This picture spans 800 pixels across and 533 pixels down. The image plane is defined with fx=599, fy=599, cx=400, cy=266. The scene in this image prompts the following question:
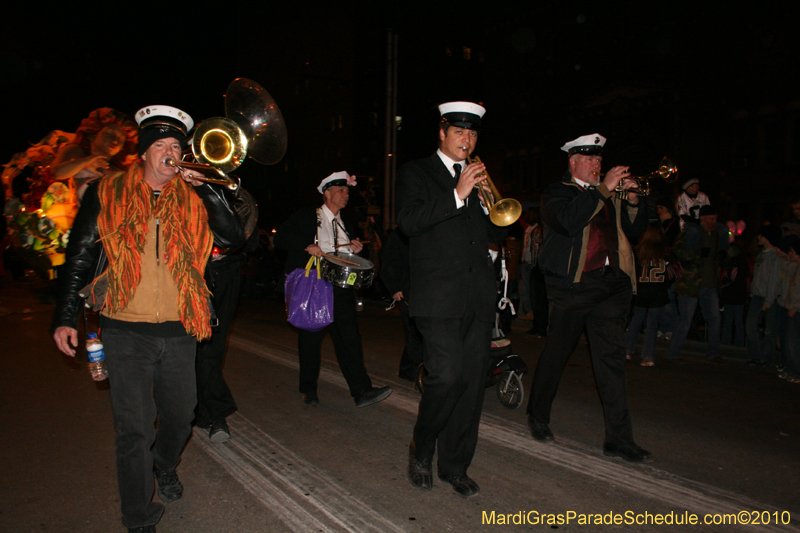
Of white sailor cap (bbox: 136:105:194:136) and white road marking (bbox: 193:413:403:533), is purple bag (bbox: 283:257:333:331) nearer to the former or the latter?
white road marking (bbox: 193:413:403:533)

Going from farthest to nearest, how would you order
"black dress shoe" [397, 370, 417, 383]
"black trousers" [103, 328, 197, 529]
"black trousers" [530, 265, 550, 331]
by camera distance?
"black trousers" [530, 265, 550, 331] < "black dress shoe" [397, 370, 417, 383] < "black trousers" [103, 328, 197, 529]

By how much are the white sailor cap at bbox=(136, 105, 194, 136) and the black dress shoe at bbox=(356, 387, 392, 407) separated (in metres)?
3.18

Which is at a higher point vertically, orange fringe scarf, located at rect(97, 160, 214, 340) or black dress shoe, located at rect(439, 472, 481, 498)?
orange fringe scarf, located at rect(97, 160, 214, 340)

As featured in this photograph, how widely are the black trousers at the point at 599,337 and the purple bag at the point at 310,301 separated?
2.04 m

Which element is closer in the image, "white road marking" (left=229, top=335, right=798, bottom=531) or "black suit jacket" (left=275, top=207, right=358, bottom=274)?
"white road marking" (left=229, top=335, right=798, bottom=531)

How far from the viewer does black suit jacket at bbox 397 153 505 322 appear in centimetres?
357

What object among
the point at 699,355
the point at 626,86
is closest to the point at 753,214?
the point at 626,86

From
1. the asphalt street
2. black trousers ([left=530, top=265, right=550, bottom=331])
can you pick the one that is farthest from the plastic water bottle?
→ black trousers ([left=530, top=265, right=550, bottom=331])

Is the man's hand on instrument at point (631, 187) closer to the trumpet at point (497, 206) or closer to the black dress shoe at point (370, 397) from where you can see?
the trumpet at point (497, 206)

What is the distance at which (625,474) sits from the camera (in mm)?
4023

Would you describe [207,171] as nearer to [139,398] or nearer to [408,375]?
[139,398]

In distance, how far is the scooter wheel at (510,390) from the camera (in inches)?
219

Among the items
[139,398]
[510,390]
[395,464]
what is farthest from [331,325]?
[139,398]

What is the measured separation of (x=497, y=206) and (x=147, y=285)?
201 centimetres
